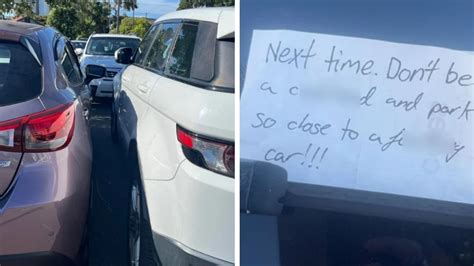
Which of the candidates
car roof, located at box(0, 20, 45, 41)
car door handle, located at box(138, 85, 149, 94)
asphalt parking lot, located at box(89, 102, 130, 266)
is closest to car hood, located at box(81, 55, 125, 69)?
asphalt parking lot, located at box(89, 102, 130, 266)

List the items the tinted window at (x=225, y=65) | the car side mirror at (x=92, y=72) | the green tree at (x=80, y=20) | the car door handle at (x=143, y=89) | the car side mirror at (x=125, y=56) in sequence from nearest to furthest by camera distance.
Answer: the tinted window at (x=225, y=65) < the car door handle at (x=143, y=89) < the car side mirror at (x=92, y=72) < the car side mirror at (x=125, y=56) < the green tree at (x=80, y=20)

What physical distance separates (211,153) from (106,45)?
964 centimetres

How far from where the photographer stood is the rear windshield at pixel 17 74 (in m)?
2.40

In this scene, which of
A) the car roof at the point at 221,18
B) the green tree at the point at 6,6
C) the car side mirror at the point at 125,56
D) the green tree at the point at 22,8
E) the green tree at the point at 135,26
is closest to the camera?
the car roof at the point at 221,18

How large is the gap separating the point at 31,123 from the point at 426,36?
1750 millimetres

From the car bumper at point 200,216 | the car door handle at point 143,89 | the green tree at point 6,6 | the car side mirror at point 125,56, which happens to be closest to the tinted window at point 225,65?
the car bumper at point 200,216

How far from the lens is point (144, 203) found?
2721mm

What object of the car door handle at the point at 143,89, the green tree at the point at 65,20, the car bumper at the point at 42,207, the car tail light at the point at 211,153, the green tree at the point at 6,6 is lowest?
the car bumper at the point at 42,207

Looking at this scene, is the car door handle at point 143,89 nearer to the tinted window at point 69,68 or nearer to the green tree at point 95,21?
the tinted window at point 69,68

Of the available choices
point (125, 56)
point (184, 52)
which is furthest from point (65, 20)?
point (184, 52)

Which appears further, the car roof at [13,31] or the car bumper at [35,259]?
the car roof at [13,31]

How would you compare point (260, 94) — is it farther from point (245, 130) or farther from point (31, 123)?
point (31, 123)

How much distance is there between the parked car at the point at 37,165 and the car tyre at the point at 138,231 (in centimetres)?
32

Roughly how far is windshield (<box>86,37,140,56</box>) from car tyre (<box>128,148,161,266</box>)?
8.22m
